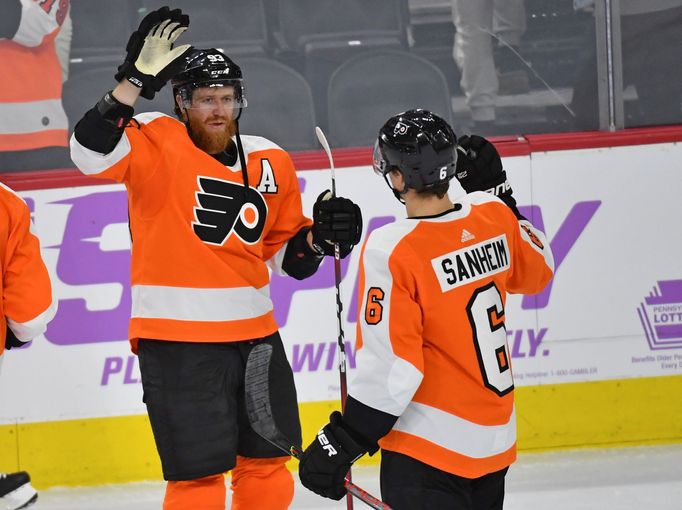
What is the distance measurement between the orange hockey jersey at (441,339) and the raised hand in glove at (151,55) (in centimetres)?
70

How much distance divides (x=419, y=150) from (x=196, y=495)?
1033 mm

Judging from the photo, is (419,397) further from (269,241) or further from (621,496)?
(621,496)

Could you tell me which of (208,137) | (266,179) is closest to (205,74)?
(208,137)

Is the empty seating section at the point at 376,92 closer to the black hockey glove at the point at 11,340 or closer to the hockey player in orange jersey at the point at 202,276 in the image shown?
the hockey player in orange jersey at the point at 202,276

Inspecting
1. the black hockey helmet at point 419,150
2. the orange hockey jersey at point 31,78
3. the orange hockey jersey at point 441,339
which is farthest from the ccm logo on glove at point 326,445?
the orange hockey jersey at point 31,78

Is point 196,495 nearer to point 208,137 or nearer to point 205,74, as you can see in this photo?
point 208,137

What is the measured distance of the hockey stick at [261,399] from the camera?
2.68 m

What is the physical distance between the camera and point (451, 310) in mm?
2201

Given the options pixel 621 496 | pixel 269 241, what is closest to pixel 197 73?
pixel 269 241

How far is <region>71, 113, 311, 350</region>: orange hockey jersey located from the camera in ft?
9.00

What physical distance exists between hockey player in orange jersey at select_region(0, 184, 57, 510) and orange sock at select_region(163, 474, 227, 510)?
0.52 meters

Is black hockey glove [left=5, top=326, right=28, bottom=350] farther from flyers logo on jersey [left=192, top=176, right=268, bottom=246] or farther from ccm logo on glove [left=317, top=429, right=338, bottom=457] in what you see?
ccm logo on glove [left=317, top=429, right=338, bottom=457]

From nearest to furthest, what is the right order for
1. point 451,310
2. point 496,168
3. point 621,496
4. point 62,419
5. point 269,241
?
point 451,310, point 496,168, point 269,241, point 621,496, point 62,419

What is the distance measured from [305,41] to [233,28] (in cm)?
27
